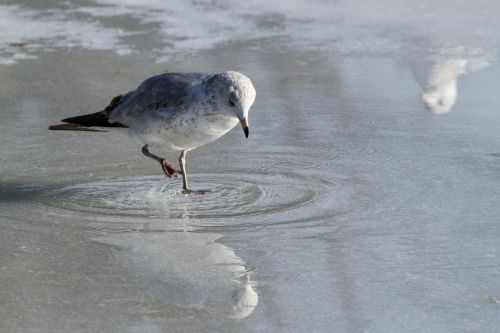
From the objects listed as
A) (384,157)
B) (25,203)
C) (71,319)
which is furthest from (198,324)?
(384,157)

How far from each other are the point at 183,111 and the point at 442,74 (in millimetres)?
2825

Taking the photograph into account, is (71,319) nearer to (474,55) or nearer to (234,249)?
(234,249)

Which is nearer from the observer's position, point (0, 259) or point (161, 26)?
point (0, 259)

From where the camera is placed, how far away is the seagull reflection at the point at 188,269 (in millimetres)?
3725

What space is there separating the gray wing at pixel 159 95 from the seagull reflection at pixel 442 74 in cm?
191

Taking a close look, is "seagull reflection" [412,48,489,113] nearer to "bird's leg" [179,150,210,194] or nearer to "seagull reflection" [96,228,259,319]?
"bird's leg" [179,150,210,194]

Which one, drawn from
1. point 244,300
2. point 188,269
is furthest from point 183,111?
point 244,300

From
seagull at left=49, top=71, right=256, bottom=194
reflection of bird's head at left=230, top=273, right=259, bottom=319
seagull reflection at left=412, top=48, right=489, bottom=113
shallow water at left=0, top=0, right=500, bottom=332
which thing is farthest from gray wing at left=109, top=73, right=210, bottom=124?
seagull reflection at left=412, top=48, right=489, bottom=113

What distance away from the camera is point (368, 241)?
14.4ft

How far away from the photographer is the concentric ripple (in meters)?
4.95

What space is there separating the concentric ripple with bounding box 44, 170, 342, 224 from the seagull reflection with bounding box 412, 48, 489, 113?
1.71 m

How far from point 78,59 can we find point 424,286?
192 inches

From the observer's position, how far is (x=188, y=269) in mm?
4105

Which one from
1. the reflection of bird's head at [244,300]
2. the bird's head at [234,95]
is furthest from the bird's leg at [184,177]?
the reflection of bird's head at [244,300]
